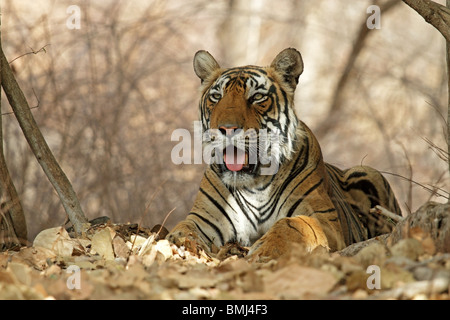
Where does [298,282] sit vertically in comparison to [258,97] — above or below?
below

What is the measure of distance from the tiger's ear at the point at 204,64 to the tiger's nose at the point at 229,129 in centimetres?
99

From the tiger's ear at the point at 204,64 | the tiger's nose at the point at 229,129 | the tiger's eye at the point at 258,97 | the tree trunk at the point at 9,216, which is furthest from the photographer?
the tiger's ear at the point at 204,64

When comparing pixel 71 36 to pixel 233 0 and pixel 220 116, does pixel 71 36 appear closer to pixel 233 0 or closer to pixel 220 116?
pixel 233 0

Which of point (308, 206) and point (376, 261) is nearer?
point (376, 261)

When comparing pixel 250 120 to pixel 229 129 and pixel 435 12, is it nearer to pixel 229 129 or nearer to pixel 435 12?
pixel 229 129

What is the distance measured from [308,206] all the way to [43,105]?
15.8 ft

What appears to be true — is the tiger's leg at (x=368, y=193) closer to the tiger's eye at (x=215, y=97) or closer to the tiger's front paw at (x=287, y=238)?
the tiger's front paw at (x=287, y=238)

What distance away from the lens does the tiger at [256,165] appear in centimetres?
468

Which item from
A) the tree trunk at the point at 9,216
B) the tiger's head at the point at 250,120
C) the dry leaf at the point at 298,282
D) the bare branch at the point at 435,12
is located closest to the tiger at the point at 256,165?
the tiger's head at the point at 250,120

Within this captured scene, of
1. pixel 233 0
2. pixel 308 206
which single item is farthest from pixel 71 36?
pixel 308 206

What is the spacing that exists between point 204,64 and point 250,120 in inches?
37.5

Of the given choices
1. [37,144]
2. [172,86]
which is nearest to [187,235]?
[37,144]

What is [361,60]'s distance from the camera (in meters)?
13.0

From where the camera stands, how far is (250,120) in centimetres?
469
